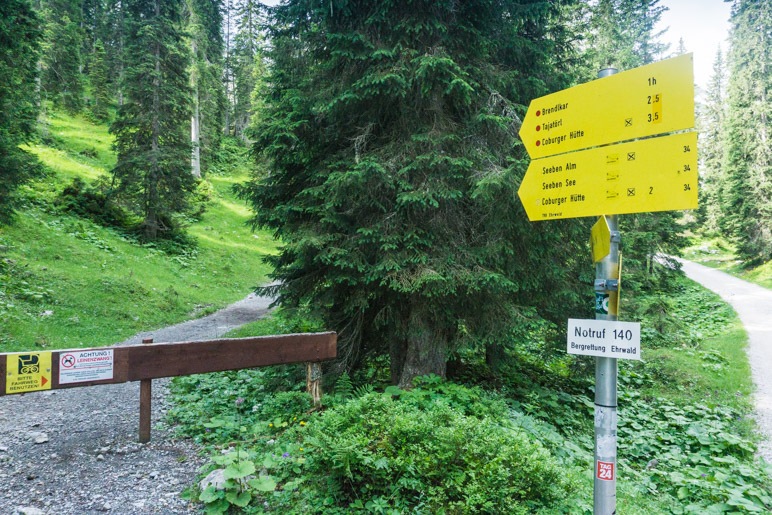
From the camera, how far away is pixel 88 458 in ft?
14.3

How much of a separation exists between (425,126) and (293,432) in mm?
4337

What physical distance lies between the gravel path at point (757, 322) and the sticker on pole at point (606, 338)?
5.98m

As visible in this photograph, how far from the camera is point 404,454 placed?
3537mm

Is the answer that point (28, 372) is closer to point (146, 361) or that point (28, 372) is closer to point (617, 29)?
point (146, 361)

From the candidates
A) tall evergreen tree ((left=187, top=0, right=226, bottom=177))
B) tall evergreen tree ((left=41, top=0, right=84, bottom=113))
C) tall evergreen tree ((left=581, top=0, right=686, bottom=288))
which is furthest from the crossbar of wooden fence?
tall evergreen tree ((left=41, top=0, right=84, bottom=113))

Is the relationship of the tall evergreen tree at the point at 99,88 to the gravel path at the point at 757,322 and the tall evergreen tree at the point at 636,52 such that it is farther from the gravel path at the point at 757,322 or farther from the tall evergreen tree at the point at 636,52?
the gravel path at the point at 757,322

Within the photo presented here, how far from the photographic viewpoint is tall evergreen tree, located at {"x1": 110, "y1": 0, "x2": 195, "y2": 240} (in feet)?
62.6

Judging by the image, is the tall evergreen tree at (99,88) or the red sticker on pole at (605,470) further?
the tall evergreen tree at (99,88)

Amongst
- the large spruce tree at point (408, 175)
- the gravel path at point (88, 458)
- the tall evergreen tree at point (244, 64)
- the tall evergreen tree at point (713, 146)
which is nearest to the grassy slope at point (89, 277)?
the gravel path at point (88, 458)

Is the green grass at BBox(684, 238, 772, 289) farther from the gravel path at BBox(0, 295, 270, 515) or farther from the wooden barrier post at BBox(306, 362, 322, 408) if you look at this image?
the gravel path at BBox(0, 295, 270, 515)

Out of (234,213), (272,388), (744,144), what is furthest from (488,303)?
(744,144)

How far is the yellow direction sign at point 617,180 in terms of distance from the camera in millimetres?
2217

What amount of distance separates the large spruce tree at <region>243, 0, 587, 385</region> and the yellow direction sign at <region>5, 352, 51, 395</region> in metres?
2.92

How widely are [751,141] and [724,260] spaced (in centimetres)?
1251
